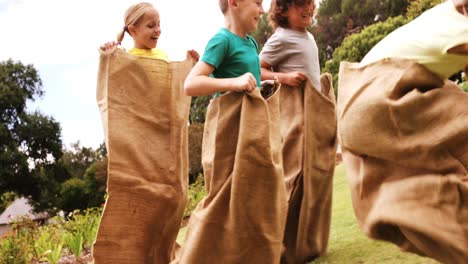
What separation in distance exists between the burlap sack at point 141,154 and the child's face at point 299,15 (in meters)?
0.75

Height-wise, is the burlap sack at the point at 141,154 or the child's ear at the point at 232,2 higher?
the child's ear at the point at 232,2

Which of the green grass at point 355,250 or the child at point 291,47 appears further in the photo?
the child at point 291,47

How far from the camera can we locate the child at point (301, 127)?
13.4 feet

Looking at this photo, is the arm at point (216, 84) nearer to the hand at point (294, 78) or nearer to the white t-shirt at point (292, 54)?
the hand at point (294, 78)

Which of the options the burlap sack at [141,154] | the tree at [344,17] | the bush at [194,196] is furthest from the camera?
the tree at [344,17]

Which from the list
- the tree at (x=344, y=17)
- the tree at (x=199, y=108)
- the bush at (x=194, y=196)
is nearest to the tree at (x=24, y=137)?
the tree at (x=199, y=108)

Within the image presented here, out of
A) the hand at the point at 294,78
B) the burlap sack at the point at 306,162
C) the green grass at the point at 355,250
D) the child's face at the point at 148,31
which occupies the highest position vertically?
the child's face at the point at 148,31

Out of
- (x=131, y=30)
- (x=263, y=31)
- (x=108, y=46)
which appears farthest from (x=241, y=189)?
(x=263, y=31)

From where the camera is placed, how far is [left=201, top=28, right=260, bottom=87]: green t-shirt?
3.32 metres

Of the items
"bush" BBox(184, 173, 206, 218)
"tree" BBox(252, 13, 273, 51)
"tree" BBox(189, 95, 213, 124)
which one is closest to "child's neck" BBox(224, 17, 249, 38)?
"bush" BBox(184, 173, 206, 218)

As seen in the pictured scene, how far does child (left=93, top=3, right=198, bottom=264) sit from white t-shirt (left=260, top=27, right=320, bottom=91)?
531 millimetres

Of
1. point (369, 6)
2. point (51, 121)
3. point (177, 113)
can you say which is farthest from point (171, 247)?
point (51, 121)

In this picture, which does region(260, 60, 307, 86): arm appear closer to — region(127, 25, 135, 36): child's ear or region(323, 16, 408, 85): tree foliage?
region(127, 25, 135, 36): child's ear

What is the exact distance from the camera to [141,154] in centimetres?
398
